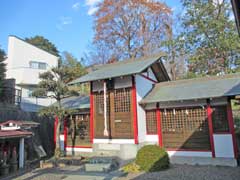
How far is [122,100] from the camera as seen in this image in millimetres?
10188

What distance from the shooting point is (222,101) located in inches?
334

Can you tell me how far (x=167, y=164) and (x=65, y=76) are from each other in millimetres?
6168

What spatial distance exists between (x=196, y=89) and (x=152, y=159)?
12.9ft

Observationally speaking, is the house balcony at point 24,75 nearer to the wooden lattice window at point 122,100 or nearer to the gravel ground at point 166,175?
the wooden lattice window at point 122,100

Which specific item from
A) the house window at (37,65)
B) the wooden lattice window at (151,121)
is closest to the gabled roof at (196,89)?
the wooden lattice window at (151,121)

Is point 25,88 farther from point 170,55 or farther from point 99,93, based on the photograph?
point 170,55

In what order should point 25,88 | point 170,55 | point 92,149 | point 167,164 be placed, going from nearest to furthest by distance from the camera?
1. point 167,164
2. point 92,149
3. point 170,55
4. point 25,88

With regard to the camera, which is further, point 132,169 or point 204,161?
point 204,161

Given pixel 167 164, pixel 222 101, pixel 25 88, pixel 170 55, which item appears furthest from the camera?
pixel 25 88

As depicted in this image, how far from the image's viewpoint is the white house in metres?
20.4

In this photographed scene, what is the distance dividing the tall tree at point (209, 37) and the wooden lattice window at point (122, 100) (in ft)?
28.7

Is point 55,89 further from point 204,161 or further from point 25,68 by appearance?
point 25,68

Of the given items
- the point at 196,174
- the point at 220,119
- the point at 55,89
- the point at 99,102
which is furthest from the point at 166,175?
the point at 55,89

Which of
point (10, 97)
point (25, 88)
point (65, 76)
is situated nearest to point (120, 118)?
point (65, 76)
